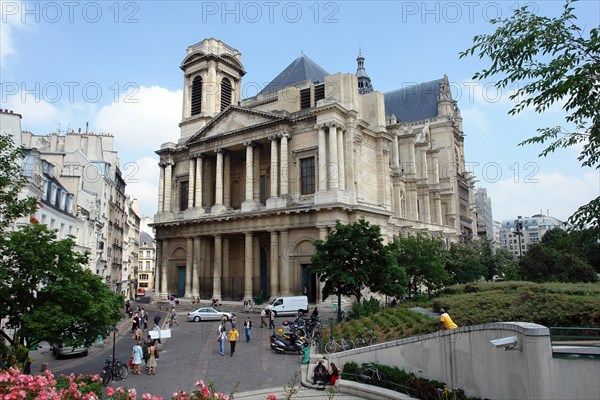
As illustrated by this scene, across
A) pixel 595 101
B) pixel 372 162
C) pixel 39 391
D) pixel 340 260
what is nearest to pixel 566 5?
pixel 595 101

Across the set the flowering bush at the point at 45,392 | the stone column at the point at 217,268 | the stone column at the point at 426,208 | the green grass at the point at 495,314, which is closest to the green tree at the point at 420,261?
the green grass at the point at 495,314

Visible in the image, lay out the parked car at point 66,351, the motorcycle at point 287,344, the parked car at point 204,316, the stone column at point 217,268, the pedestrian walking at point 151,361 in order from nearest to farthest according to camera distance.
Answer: the pedestrian walking at point 151,361, the motorcycle at point 287,344, the parked car at point 66,351, the parked car at point 204,316, the stone column at point 217,268

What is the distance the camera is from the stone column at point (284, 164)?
1610 inches

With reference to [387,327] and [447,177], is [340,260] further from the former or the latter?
[447,177]

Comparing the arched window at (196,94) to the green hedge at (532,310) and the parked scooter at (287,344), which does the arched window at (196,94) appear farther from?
the green hedge at (532,310)

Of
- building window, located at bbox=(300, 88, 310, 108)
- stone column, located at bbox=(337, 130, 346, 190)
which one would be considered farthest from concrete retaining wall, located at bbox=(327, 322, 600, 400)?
building window, located at bbox=(300, 88, 310, 108)

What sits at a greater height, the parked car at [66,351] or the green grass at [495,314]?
the green grass at [495,314]

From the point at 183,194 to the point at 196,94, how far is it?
1193cm

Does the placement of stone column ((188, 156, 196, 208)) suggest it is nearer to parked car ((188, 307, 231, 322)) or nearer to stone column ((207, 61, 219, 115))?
stone column ((207, 61, 219, 115))

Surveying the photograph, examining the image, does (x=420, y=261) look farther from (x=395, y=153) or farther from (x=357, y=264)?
(x=395, y=153)

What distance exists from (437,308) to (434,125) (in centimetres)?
5215

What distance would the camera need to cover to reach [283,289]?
3900 cm

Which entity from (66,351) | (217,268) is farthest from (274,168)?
(66,351)

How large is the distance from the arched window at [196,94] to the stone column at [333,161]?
2052 cm
